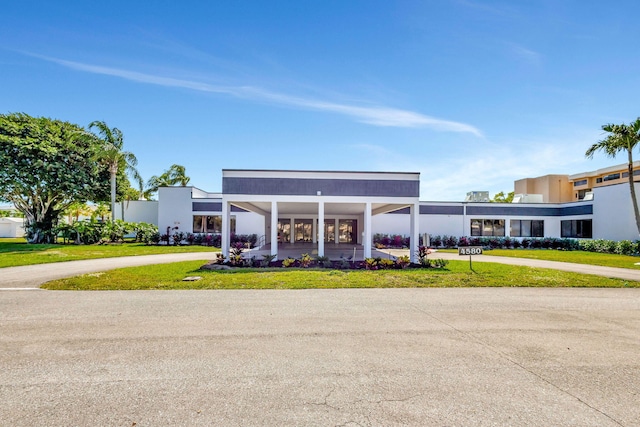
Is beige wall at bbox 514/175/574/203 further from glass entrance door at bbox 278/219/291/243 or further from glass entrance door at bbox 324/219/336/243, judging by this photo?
glass entrance door at bbox 278/219/291/243

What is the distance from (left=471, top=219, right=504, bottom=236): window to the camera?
3055cm

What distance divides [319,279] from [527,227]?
2738 centimetres

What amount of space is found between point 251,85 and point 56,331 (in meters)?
11.0

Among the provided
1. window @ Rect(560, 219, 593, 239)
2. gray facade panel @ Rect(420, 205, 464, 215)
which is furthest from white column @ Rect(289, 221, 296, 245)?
window @ Rect(560, 219, 593, 239)

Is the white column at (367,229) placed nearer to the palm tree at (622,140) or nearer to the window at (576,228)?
the palm tree at (622,140)

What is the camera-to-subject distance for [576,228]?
28.5m

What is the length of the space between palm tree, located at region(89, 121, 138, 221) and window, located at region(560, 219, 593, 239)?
39.8m

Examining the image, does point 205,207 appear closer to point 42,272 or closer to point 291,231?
point 291,231

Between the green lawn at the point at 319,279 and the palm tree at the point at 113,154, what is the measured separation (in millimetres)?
18067

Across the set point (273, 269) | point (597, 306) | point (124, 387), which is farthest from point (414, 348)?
point (273, 269)

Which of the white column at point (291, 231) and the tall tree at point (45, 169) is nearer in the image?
the tall tree at point (45, 169)

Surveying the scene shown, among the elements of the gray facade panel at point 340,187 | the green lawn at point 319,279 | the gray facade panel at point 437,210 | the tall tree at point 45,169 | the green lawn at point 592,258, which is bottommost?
the green lawn at point 592,258

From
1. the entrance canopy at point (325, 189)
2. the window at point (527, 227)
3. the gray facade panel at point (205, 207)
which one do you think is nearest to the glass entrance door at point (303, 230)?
the gray facade panel at point (205, 207)

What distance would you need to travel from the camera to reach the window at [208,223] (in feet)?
98.0
